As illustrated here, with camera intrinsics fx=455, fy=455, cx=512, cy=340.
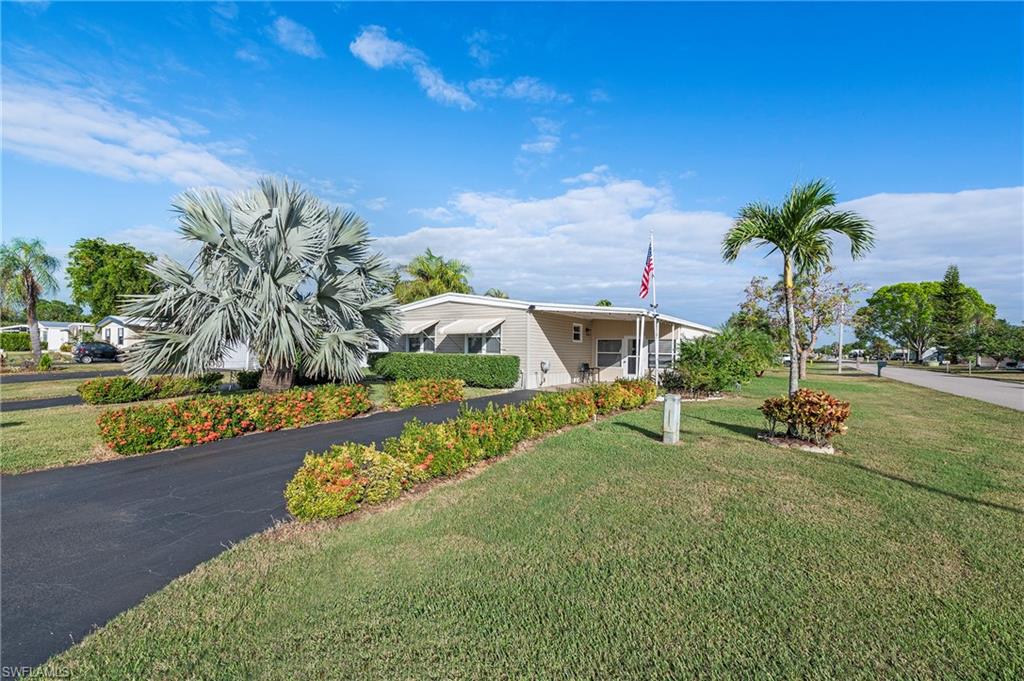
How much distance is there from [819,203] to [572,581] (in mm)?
8109

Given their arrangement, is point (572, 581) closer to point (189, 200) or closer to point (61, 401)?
point (189, 200)

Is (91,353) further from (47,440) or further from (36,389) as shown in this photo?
(47,440)

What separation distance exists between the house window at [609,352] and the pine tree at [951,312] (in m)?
40.9

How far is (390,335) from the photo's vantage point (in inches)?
513

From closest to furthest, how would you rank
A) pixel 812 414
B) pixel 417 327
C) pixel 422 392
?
pixel 812 414
pixel 422 392
pixel 417 327

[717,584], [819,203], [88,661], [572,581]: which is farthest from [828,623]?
[819,203]

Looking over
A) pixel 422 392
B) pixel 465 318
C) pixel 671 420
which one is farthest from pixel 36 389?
pixel 671 420

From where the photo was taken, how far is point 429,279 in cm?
2720

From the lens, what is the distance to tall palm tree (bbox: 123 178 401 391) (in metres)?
9.39

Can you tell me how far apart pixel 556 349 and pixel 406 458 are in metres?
12.6

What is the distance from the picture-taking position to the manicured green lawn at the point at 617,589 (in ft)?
7.55

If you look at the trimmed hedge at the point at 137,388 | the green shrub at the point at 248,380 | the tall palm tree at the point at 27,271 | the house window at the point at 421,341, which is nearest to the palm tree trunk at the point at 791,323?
the house window at the point at 421,341

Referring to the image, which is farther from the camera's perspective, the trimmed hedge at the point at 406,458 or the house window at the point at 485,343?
the house window at the point at 485,343

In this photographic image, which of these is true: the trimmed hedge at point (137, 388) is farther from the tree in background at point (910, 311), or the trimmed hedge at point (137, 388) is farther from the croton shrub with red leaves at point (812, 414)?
the tree in background at point (910, 311)
